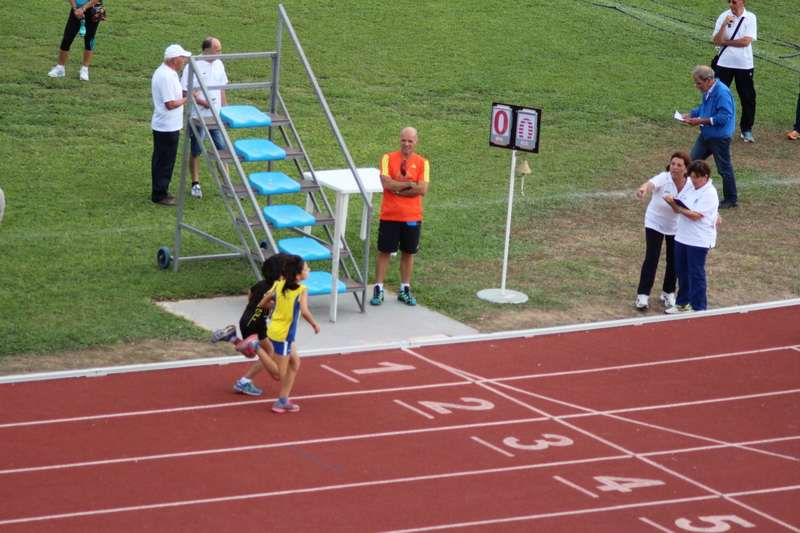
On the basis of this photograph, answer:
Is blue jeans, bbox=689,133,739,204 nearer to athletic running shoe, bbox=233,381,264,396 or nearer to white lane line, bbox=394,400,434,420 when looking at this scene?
white lane line, bbox=394,400,434,420

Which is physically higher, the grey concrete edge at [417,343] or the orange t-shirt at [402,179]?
the orange t-shirt at [402,179]

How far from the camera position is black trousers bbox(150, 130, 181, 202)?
1310 cm

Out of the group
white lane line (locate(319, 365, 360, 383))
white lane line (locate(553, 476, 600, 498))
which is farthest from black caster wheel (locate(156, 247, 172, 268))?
white lane line (locate(553, 476, 600, 498))

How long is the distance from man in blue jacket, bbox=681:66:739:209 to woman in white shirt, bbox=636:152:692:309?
9.30 feet

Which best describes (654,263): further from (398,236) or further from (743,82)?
(743,82)

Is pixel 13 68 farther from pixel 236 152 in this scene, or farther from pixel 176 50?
pixel 236 152

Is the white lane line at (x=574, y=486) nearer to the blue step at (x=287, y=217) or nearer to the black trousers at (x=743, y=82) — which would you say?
the blue step at (x=287, y=217)

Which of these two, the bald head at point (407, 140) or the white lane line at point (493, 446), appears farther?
the bald head at point (407, 140)

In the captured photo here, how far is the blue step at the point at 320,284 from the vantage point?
10047 mm

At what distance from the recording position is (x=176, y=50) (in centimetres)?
1276

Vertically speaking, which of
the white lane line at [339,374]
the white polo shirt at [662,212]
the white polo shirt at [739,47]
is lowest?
the white lane line at [339,374]

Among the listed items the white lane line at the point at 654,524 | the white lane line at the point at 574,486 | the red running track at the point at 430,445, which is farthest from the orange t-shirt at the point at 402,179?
the white lane line at the point at 654,524

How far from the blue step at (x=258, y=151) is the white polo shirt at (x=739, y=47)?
9406 millimetres

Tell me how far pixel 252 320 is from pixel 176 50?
224 inches
